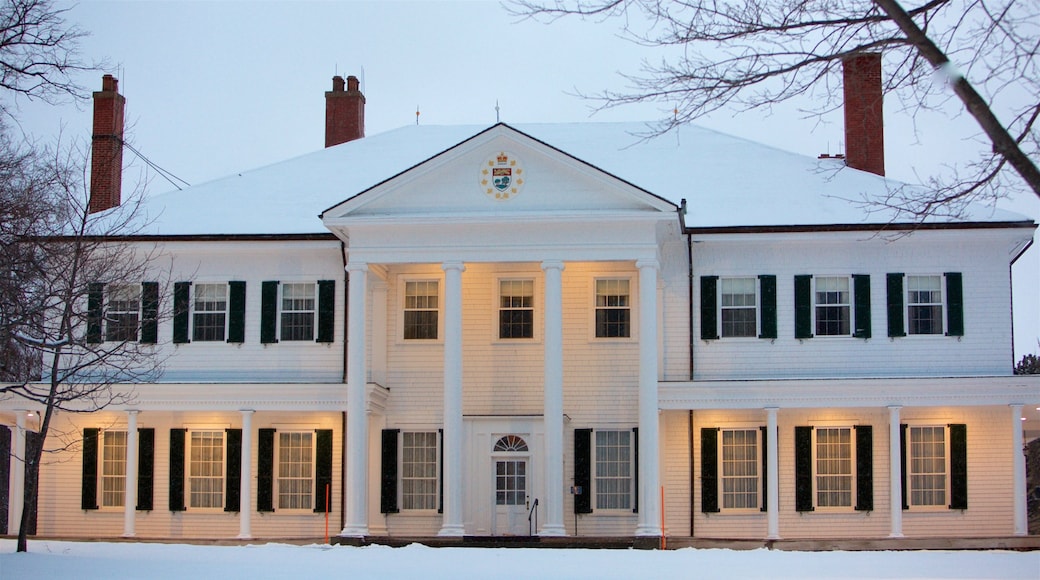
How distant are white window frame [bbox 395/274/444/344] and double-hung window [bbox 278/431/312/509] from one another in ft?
10.8

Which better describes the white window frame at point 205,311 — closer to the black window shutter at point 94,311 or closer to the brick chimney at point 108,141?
the black window shutter at point 94,311

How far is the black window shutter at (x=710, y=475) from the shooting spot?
32.4m

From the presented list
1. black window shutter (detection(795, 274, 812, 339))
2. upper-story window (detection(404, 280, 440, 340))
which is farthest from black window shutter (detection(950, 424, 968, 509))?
upper-story window (detection(404, 280, 440, 340))

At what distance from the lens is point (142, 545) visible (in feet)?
94.3

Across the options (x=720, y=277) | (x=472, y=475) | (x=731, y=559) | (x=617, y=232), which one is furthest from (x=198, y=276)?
(x=731, y=559)

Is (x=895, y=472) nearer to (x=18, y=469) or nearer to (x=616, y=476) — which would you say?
(x=616, y=476)

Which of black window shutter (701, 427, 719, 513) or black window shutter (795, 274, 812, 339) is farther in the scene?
black window shutter (795, 274, 812, 339)

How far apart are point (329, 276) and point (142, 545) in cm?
834

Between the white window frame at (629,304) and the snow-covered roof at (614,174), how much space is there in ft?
7.12

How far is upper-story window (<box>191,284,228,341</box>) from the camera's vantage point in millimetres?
34188

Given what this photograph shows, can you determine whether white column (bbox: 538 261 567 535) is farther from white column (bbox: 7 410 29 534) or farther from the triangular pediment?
white column (bbox: 7 410 29 534)

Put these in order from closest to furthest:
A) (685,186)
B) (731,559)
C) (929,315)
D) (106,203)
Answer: (731,559) < (929,315) < (685,186) < (106,203)

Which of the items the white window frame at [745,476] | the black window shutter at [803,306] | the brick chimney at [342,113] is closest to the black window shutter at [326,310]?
the brick chimney at [342,113]

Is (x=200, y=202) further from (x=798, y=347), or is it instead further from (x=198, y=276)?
(x=798, y=347)
